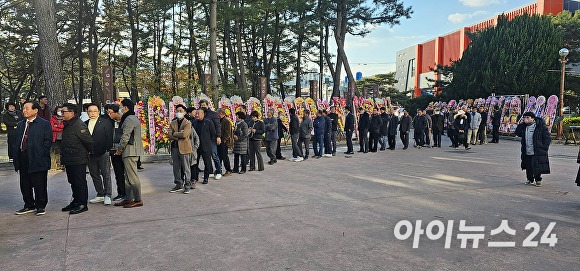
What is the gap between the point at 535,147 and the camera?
7.77 meters

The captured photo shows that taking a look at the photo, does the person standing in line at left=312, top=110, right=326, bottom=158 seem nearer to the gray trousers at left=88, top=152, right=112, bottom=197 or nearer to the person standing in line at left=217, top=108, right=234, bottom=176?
the person standing in line at left=217, top=108, right=234, bottom=176

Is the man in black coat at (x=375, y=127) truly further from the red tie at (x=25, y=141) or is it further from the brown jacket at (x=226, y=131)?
the red tie at (x=25, y=141)

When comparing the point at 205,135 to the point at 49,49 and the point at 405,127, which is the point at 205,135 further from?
the point at 405,127

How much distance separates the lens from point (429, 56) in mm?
59938

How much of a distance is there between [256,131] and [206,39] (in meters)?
21.4

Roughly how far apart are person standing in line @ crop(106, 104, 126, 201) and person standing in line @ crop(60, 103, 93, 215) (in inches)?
17.4

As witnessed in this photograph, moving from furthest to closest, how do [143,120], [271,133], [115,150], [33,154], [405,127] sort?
[405,127] → [143,120] → [271,133] → [115,150] → [33,154]

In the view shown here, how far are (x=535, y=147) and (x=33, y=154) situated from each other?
29.8ft

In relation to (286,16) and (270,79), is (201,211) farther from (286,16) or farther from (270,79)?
(270,79)

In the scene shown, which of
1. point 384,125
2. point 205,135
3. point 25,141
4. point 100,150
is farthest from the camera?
point 384,125

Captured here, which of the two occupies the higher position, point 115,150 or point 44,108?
point 44,108

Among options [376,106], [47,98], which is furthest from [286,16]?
[47,98]

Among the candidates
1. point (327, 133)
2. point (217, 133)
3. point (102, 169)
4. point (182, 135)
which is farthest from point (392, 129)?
point (102, 169)

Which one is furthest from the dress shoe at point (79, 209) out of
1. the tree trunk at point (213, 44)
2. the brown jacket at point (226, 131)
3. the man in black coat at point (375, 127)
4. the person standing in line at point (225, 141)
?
the man in black coat at point (375, 127)
